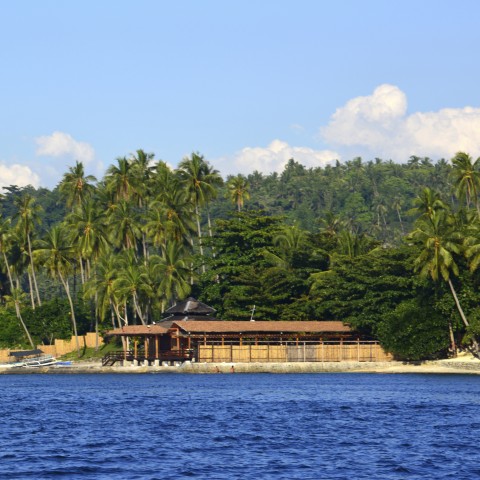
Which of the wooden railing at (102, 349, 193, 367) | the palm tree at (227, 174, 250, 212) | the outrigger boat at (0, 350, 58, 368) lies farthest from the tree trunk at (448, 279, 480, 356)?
the palm tree at (227, 174, 250, 212)

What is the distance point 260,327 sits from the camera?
103m

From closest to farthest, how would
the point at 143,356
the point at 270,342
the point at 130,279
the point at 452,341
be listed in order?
the point at 452,341 < the point at 270,342 < the point at 143,356 < the point at 130,279

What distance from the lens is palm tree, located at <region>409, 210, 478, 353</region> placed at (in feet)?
294

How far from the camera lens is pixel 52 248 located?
4781 inches

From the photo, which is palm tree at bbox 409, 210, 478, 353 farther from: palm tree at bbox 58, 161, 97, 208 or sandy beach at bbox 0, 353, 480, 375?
palm tree at bbox 58, 161, 97, 208

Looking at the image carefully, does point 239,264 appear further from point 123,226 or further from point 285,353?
point 285,353

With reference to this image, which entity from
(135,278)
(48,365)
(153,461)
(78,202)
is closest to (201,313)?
(135,278)

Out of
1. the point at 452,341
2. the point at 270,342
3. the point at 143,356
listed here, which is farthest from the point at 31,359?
the point at 452,341

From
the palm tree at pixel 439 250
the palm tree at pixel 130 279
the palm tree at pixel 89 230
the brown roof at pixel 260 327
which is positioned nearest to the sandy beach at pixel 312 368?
the palm tree at pixel 439 250

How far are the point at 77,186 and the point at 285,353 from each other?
130 ft

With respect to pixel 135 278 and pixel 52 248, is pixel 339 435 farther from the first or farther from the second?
pixel 52 248

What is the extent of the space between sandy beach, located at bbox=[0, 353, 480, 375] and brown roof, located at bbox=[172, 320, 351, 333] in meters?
3.26

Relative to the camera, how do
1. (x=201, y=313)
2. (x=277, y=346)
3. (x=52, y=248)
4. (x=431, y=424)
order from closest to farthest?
(x=431, y=424), (x=277, y=346), (x=201, y=313), (x=52, y=248)

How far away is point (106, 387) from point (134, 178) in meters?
49.0
